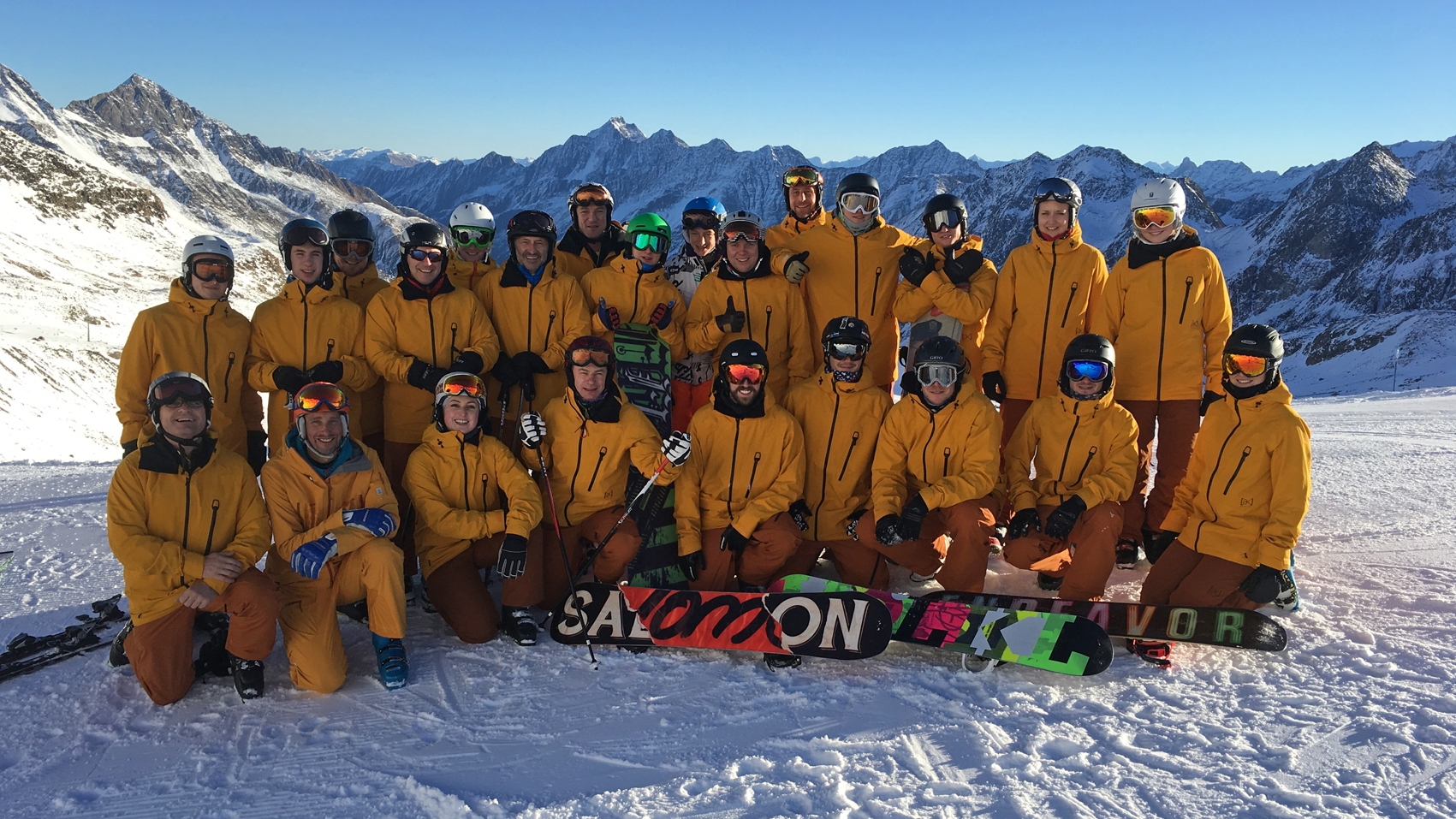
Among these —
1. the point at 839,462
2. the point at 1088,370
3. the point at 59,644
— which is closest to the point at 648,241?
the point at 839,462

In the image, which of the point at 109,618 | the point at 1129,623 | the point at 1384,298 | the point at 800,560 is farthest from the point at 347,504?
the point at 1384,298

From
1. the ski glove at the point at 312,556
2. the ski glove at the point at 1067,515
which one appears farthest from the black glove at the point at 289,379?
the ski glove at the point at 1067,515

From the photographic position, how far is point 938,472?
191 inches

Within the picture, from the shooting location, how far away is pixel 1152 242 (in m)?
5.18

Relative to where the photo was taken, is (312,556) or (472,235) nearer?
(312,556)

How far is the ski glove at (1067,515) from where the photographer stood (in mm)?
4516

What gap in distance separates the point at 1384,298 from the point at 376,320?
141329 millimetres

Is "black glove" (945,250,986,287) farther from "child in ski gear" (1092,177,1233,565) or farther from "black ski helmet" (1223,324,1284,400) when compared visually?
A: "black ski helmet" (1223,324,1284,400)

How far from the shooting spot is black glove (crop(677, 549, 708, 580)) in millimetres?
4699

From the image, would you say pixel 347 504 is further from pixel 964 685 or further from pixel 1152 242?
pixel 1152 242

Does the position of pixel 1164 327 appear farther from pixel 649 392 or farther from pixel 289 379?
pixel 289 379

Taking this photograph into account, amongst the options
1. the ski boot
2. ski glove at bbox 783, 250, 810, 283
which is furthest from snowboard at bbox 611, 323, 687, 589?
the ski boot

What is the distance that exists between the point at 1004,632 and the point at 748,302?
2.68 meters

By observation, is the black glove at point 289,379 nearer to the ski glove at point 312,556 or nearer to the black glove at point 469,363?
the black glove at point 469,363
